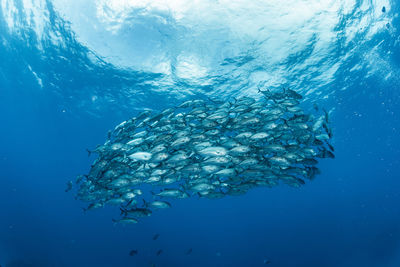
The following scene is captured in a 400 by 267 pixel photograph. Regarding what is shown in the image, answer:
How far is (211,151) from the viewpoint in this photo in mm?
7223

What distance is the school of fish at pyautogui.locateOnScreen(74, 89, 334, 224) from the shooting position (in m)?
7.62

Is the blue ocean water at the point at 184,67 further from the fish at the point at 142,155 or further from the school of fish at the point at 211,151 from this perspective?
the fish at the point at 142,155

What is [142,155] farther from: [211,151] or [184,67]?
[184,67]

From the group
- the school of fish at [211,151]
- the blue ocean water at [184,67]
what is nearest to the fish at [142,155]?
the school of fish at [211,151]

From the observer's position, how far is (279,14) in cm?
1355

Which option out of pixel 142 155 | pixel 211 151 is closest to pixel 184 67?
pixel 142 155

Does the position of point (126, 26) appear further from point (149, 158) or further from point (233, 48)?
point (149, 158)

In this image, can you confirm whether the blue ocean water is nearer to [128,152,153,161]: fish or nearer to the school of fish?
the school of fish

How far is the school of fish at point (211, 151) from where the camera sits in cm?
762

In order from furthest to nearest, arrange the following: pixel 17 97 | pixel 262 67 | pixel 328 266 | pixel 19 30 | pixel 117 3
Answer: pixel 328 266 → pixel 17 97 → pixel 262 67 → pixel 19 30 → pixel 117 3

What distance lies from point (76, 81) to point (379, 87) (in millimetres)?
25258

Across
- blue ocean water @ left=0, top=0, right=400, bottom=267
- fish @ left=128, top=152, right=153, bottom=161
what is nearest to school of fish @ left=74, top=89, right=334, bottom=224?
fish @ left=128, top=152, right=153, bottom=161

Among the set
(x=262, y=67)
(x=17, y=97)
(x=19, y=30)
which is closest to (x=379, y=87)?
(x=262, y=67)

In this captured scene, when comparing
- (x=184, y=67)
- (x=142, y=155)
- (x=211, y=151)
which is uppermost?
(x=184, y=67)
